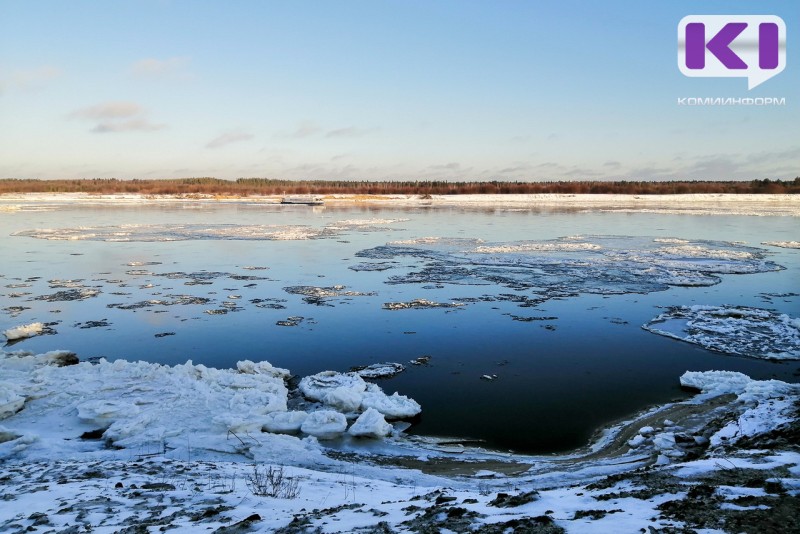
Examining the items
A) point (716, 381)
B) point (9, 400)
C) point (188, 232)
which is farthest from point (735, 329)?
point (188, 232)

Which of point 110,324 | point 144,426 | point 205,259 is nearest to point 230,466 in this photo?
point 144,426

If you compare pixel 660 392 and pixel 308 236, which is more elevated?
pixel 308 236

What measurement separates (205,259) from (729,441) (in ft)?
56.1

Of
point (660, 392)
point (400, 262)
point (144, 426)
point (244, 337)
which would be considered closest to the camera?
point (144, 426)

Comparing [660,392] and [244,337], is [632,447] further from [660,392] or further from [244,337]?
[244,337]

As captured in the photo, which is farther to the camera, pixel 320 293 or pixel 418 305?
pixel 320 293

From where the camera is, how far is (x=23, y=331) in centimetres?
1008

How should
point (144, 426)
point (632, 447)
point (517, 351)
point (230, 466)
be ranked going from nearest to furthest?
point (230, 466) → point (632, 447) → point (144, 426) → point (517, 351)

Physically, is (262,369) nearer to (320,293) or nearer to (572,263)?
(320,293)

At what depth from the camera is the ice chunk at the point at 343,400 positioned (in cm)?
696

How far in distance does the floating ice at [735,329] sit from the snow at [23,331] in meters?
11.6

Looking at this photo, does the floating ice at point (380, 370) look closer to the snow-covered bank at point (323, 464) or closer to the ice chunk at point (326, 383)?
the ice chunk at point (326, 383)

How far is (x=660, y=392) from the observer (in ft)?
24.9

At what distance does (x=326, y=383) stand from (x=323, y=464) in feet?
6.89
